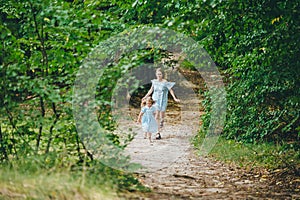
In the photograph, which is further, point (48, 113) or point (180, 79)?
point (180, 79)

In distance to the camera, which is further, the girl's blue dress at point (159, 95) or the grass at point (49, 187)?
the girl's blue dress at point (159, 95)

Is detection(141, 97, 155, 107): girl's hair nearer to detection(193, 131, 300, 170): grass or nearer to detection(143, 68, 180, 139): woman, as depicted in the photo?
detection(143, 68, 180, 139): woman

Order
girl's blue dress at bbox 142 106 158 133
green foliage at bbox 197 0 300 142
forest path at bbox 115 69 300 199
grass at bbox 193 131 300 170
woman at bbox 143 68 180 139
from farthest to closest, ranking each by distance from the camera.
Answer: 1. woman at bbox 143 68 180 139
2. girl's blue dress at bbox 142 106 158 133
3. grass at bbox 193 131 300 170
4. green foliage at bbox 197 0 300 142
5. forest path at bbox 115 69 300 199

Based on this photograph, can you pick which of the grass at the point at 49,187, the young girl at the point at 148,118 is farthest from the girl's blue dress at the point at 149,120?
the grass at the point at 49,187

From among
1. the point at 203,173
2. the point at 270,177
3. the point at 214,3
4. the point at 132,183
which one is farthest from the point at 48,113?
the point at 270,177

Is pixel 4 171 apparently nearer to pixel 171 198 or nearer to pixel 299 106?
pixel 171 198

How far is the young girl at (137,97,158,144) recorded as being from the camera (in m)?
6.68

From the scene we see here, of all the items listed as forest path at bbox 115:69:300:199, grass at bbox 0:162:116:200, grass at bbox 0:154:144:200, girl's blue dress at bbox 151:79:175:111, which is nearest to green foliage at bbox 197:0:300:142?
forest path at bbox 115:69:300:199

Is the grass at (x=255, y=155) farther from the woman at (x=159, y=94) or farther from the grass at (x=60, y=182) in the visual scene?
the grass at (x=60, y=182)

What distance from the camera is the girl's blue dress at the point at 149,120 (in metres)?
6.63

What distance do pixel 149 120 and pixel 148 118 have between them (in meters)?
0.16

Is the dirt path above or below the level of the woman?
below

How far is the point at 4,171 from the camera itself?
3.81 m

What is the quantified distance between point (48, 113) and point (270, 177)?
10.4ft
